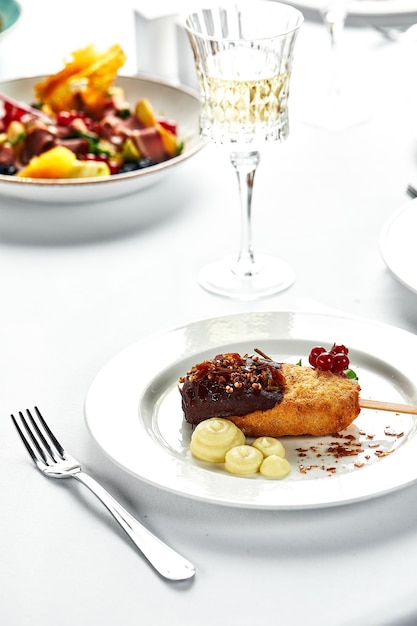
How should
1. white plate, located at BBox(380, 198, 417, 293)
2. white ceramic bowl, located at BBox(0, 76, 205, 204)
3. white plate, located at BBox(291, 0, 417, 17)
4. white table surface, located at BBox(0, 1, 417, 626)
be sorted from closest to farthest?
white table surface, located at BBox(0, 1, 417, 626) < white plate, located at BBox(380, 198, 417, 293) < white ceramic bowl, located at BBox(0, 76, 205, 204) < white plate, located at BBox(291, 0, 417, 17)

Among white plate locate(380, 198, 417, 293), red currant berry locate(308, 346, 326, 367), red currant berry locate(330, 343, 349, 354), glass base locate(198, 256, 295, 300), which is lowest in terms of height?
glass base locate(198, 256, 295, 300)

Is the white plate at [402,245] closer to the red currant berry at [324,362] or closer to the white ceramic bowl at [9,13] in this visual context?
the red currant berry at [324,362]

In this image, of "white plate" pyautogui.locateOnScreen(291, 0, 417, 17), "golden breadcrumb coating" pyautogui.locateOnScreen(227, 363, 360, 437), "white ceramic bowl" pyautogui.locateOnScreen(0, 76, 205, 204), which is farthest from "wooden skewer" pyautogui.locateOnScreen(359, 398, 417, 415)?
"white plate" pyautogui.locateOnScreen(291, 0, 417, 17)

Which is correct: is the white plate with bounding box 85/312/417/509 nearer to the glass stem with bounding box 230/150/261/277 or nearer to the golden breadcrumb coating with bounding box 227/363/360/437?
the golden breadcrumb coating with bounding box 227/363/360/437

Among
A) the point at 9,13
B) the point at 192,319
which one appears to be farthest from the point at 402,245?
the point at 9,13

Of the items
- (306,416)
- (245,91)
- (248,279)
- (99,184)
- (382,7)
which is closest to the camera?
(306,416)

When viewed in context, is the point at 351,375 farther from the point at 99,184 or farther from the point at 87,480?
the point at 99,184

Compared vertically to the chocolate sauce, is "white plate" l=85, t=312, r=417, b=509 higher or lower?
lower
